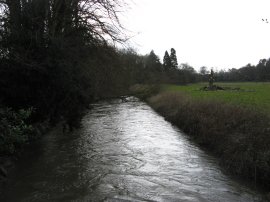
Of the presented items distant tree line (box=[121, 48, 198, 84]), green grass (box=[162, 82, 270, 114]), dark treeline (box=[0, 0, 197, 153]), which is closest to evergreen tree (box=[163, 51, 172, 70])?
distant tree line (box=[121, 48, 198, 84])

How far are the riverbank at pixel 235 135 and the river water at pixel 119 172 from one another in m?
0.57

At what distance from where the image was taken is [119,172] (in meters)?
11.5

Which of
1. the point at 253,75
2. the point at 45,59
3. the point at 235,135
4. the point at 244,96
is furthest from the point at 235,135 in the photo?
the point at 253,75

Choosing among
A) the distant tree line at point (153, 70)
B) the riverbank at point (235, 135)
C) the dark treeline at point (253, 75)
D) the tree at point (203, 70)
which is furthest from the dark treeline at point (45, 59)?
the tree at point (203, 70)

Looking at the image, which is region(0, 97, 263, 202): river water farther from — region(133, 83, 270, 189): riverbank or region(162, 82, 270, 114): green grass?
region(162, 82, 270, 114): green grass

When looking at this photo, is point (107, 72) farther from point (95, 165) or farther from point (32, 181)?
point (32, 181)

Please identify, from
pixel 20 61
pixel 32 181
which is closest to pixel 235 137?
pixel 32 181

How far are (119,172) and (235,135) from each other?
5.11 meters

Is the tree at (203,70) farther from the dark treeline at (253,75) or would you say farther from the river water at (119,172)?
the river water at (119,172)

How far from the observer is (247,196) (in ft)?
30.9

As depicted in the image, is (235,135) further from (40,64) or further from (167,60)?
(167,60)

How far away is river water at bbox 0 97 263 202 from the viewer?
9.36 metres

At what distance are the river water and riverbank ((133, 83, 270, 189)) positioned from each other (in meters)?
0.57

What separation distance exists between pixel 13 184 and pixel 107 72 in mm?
10182
